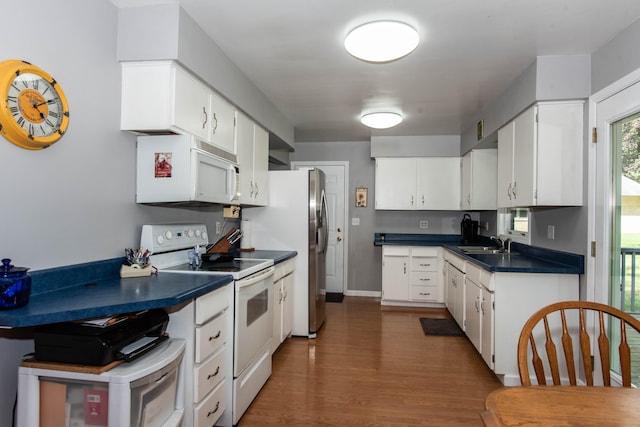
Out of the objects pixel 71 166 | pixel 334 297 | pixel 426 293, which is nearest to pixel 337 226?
pixel 334 297

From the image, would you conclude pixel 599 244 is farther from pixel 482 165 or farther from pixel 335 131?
pixel 335 131

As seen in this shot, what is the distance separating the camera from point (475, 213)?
5328mm

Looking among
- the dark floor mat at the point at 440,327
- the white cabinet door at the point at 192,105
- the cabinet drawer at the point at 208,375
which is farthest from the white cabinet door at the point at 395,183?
the cabinet drawer at the point at 208,375

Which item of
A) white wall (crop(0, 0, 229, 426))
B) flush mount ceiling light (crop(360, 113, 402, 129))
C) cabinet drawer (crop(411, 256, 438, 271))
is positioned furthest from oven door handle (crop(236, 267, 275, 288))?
cabinet drawer (crop(411, 256, 438, 271))

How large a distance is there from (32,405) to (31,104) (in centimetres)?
119

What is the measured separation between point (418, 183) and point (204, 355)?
397 centimetres

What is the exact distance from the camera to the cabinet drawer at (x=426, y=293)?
4828 millimetres

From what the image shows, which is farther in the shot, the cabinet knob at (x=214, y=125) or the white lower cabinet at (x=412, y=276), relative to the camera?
the white lower cabinet at (x=412, y=276)

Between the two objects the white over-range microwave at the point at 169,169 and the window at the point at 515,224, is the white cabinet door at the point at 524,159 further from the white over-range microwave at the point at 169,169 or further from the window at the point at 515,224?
the white over-range microwave at the point at 169,169

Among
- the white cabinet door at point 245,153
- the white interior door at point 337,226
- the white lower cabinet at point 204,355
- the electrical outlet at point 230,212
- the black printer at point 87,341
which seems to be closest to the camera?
the black printer at point 87,341

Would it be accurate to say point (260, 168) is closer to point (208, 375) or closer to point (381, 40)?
point (381, 40)

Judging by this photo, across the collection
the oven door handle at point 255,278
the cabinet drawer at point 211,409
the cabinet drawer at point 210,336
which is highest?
the oven door handle at point 255,278

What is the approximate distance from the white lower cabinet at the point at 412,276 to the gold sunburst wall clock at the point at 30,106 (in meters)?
3.96

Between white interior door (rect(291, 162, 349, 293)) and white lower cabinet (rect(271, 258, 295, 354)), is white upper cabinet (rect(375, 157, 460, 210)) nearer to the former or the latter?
white interior door (rect(291, 162, 349, 293))
